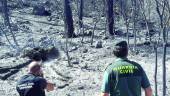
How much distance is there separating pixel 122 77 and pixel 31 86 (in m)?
1.47

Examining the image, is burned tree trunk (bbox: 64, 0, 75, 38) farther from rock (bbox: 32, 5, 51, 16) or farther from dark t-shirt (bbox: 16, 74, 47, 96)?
dark t-shirt (bbox: 16, 74, 47, 96)

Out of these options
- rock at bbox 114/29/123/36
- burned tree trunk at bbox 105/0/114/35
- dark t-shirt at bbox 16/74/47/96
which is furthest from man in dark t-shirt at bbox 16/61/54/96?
rock at bbox 114/29/123/36

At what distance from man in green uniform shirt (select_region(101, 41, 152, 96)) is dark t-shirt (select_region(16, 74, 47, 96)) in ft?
3.96

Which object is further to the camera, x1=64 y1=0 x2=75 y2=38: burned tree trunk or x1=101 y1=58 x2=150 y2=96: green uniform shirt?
x1=64 y1=0 x2=75 y2=38: burned tree trunk

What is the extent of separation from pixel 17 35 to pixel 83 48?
4.91 metres

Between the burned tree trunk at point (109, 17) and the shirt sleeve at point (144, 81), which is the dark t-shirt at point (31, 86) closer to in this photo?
the shirt sleeve at point (144, 81)

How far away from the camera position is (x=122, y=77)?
5.29m

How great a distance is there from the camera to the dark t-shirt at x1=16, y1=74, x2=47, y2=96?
622cm

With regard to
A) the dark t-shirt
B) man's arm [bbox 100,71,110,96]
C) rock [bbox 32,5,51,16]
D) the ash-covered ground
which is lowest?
the ash-covered ground

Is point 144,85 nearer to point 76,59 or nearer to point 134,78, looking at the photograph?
point 134,78

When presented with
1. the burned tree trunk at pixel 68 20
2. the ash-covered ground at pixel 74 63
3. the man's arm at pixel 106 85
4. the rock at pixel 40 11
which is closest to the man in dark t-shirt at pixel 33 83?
the man's arm at pixel 106 85

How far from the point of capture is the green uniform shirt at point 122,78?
5.28 metres

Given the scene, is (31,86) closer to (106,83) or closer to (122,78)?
(106,83)

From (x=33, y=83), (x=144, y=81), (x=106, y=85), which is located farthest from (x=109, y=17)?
(x=106, y=85)
